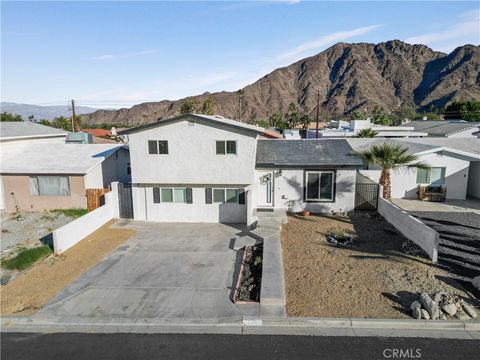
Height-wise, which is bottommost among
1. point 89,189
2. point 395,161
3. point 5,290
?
point 5,290

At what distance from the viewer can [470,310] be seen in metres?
9.38

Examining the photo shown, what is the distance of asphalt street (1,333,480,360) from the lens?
800 cm

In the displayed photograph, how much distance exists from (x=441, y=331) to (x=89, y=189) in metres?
20.0

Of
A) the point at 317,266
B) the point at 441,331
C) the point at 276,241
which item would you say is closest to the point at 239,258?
the point at 276,241

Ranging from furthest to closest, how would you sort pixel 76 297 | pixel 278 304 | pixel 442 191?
pixel 442 191, pixel 76 297, pixel 278 304

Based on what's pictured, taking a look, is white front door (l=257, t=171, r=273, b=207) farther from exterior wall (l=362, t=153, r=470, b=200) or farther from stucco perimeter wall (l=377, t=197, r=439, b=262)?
exterior wall (l=362, t=153, r=470, b=200)

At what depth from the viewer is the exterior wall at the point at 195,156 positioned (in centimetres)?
1806

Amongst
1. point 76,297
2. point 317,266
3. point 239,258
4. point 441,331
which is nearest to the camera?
point 441,331

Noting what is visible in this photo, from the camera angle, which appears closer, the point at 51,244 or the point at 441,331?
the point at 441,331

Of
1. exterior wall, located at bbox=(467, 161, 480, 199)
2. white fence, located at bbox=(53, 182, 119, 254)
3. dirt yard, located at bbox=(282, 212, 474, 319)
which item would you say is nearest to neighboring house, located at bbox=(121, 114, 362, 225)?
white fence, located at bbox=(53, 182, 119, 254)

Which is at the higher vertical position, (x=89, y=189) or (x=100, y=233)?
(x=89, y=189)

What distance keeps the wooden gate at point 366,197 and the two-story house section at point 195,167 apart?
6641 millimetres

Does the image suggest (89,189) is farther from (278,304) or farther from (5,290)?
(278,304)

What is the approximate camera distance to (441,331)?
889 cm
